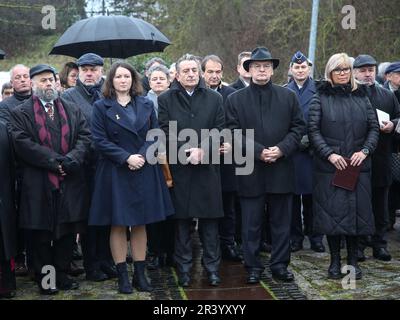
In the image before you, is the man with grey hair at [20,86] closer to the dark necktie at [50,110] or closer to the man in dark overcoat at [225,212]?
the dark necktie at [50,110]

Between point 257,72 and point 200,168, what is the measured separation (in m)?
1.13

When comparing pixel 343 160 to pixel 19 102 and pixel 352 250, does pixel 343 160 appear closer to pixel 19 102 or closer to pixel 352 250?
pixel 352 250

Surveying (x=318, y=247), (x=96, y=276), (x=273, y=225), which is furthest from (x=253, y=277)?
(x=96, y=276)

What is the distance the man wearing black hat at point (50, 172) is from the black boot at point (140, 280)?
613mm

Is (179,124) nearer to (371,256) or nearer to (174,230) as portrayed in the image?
(174,230)

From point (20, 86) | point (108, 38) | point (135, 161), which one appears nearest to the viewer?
point (135, 161)

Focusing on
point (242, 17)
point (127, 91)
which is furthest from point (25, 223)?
point (242, 17)

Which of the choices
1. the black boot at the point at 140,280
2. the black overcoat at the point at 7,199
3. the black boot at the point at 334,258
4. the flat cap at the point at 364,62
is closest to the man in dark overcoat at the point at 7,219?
the black overcoat at the point at 7,199

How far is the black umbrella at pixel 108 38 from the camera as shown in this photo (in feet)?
27.5

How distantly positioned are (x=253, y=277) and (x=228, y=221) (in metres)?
1.17

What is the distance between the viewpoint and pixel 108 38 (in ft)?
27.4

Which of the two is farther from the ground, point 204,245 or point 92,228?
point 92,228

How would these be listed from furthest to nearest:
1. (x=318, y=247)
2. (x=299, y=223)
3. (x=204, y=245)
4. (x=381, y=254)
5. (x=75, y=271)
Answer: (x=299, y=223)
(x=318, y=247)
(x=381, y=254)
(x=75, y=271)
(x=204, y=245)

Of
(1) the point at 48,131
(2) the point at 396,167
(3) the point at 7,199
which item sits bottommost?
(3) the point at 7,199
